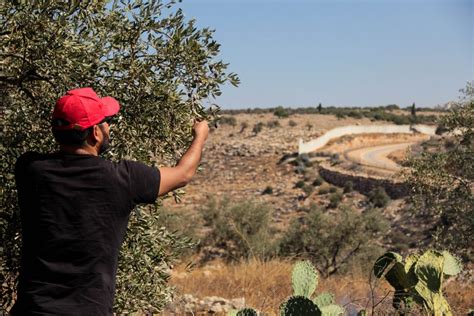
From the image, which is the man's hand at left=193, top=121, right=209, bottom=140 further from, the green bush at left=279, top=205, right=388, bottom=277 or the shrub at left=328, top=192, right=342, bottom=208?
the shrub at left=328, top=192, right=342, bottom=208

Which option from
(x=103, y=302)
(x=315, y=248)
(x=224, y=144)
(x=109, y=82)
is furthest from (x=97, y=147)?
(x=224, y=144)

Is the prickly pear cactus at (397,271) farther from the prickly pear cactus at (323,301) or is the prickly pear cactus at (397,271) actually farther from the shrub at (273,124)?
the shrub at (273,124)

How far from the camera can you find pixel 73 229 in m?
3.03

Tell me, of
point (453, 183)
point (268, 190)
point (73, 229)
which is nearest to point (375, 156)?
point (268, 190)

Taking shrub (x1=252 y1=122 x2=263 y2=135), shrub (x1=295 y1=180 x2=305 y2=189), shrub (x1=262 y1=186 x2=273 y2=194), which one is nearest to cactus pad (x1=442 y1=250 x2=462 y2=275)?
shrub (x1=262 y1=186 x2=273 y2=194)

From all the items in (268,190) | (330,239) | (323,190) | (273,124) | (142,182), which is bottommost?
(268,190)

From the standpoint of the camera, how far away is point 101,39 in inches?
207

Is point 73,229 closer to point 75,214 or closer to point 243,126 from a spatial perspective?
point 75,214

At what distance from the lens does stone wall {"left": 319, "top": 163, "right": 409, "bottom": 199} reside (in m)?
37.5

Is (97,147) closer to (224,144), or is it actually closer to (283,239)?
(283,239)

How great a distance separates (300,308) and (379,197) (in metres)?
32.7

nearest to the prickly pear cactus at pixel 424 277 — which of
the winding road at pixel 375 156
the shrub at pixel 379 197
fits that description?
the shrub at pixel 379 197

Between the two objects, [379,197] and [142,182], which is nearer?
[142,182]

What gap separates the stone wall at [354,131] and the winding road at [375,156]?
11.4 ft
